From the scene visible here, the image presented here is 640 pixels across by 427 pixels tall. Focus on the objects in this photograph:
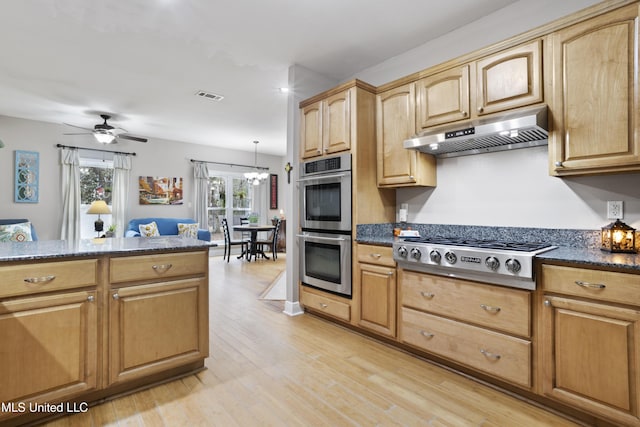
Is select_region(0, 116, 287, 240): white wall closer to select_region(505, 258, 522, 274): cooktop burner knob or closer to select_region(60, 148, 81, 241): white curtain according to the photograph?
select_region(60, 148, 81, 241): white curtain

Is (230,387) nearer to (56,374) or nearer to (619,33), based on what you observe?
(56,374)

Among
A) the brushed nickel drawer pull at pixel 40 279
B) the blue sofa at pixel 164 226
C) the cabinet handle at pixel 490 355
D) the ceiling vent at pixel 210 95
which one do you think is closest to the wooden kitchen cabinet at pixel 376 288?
the cabinet handle at pixel 490 355

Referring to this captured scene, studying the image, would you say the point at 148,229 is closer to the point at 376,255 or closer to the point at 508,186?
the point at 376,255

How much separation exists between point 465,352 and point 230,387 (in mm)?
1515

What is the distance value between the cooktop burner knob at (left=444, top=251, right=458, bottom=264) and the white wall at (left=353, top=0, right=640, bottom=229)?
750 mm

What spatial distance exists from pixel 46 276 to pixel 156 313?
0.59 metres

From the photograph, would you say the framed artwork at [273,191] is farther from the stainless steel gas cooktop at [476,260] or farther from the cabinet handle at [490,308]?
the cabinet handle at [490,308]

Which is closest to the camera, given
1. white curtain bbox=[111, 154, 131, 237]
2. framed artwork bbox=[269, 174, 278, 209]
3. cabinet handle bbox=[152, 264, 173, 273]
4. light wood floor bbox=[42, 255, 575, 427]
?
light wood floor bbox=[42, 255, 575, 427]

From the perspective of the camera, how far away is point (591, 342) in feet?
5.24

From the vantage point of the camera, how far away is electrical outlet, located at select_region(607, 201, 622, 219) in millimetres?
2012

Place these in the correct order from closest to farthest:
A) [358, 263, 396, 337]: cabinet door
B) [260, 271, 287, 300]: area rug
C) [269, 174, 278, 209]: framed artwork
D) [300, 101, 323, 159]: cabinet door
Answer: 1. [358, 263, 396, 337]: cabinet door
2. [300, 101, 323, 159]: cabinet door
3. [260, 271, 287, 300]: area rug
4. [269, 174, 278, 209]: framed artwork

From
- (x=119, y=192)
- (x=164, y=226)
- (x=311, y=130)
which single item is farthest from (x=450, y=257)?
(x=119, y=192)

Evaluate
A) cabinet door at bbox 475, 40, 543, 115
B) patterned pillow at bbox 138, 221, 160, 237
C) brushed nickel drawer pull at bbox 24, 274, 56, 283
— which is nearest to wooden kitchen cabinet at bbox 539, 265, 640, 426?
cabinet door at bbox 475, 40, 543, 115

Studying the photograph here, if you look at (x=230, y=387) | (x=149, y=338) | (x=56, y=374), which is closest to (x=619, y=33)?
(x=230, y=387)
